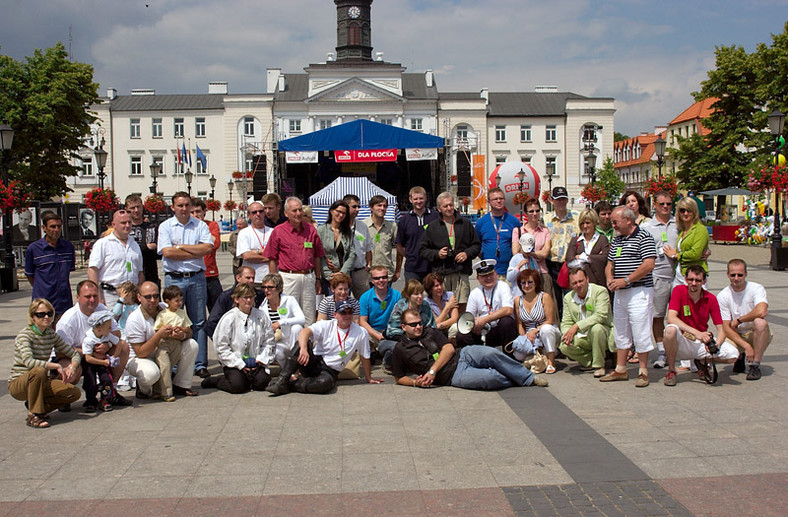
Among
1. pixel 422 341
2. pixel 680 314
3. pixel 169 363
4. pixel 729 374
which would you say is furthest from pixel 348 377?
pixel 729 374

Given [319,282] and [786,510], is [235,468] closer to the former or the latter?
[786,510]

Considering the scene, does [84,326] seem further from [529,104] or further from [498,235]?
[529,104]

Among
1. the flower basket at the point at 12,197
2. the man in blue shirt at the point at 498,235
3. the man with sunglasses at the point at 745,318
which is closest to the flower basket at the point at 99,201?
the flower basket at the point at 12,197

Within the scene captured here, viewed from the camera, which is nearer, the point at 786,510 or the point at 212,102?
the point at 786,510

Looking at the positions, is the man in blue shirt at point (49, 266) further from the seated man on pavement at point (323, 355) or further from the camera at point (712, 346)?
the camera at point (712, 346)

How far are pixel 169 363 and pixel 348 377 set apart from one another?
1819 millimetres

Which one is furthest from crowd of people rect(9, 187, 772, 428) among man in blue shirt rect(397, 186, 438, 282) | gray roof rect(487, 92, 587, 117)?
gray roof rect(487, 92, 587, 117)

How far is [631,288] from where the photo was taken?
739 cm

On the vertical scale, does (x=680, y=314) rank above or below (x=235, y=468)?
above

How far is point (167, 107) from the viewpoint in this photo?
77.1 m

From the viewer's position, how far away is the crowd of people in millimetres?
6883

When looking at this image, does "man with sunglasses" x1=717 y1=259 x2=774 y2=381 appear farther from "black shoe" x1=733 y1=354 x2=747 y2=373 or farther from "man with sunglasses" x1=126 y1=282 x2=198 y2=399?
"man with sunglasses" x1=126 y1=282 x2=198 y2=399

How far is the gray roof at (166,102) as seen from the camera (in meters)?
76.8

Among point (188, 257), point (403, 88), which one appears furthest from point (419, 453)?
point (403, 88)
